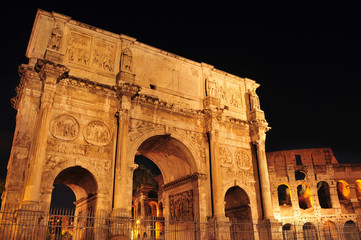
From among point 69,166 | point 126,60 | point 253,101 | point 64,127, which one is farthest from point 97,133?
point 253,101

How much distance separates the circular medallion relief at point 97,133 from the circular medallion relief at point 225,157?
20.6ft

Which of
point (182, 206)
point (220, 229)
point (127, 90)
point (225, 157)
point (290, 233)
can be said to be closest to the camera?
point (127, 90)

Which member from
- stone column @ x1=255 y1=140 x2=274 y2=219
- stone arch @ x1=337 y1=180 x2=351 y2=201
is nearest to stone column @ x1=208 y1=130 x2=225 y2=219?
stone column @ x1=255 y1=140 x2=274 y2=219

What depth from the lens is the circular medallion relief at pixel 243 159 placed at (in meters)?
17.4

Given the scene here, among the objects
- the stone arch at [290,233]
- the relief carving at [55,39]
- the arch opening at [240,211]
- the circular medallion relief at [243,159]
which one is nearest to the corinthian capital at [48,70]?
the relief carving at [55,39]

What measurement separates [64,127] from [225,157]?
8525mm

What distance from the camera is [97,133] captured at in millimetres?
13570

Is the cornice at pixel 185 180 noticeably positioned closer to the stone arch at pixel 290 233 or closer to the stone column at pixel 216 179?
the stone column at pixel 216 179

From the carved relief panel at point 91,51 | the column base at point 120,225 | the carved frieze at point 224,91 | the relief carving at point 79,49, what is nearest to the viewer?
the column base at point 120,225

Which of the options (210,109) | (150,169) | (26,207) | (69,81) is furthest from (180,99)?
(150,169)

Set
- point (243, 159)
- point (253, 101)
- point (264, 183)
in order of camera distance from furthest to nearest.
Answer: point (253, 101), point (243, 159), point (264, 183)

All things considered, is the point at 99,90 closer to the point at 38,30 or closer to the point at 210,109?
the point at 38,30

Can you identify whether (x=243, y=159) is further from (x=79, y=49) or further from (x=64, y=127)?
(x=79, y=49)

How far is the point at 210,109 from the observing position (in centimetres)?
1655
